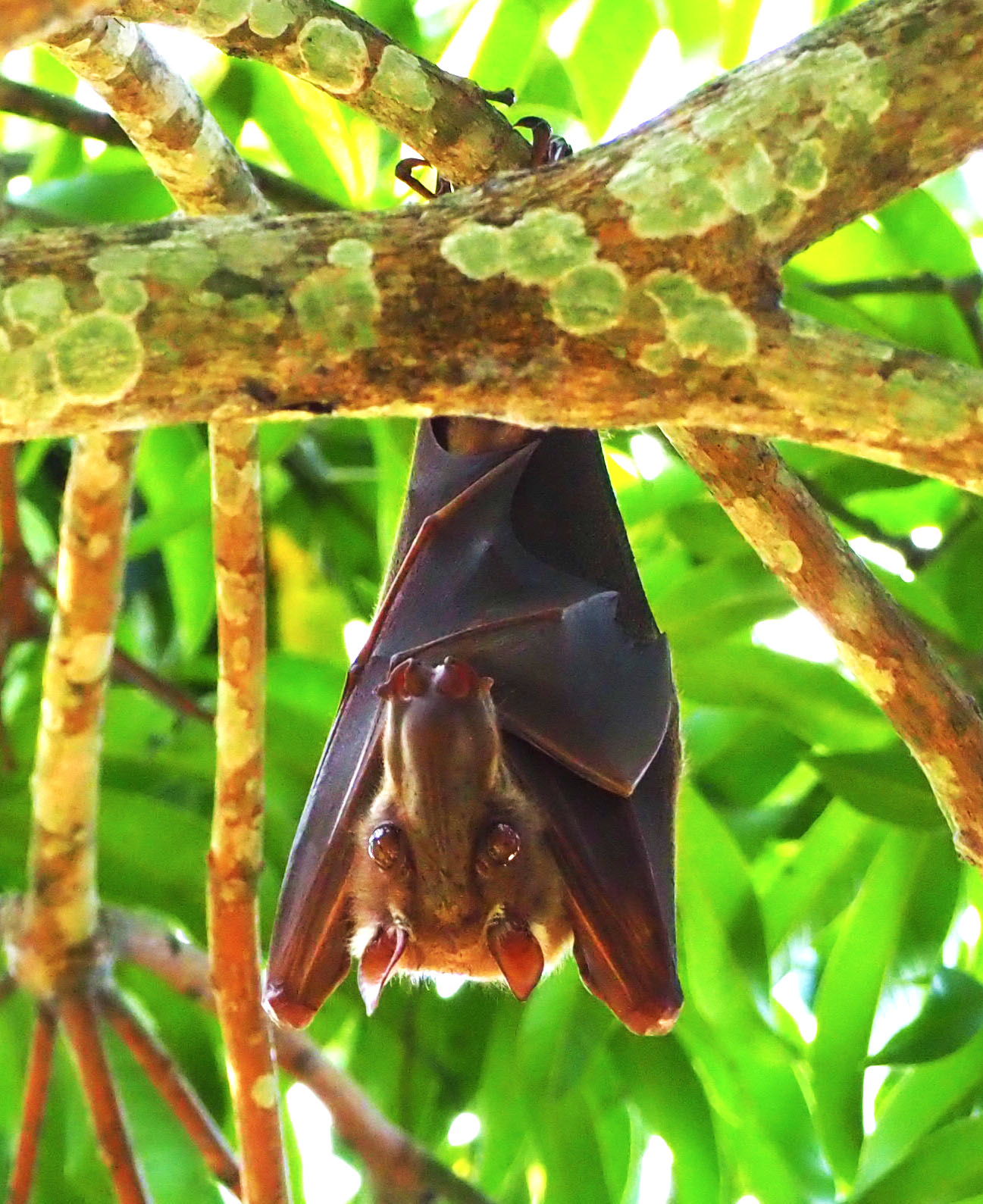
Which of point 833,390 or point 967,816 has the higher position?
point 833,390

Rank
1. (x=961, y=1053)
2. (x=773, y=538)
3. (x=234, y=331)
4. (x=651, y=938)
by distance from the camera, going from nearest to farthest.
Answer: (x=234, y=331), (x=773, y=538), (x=651, y=938), (x=961, y=1053)

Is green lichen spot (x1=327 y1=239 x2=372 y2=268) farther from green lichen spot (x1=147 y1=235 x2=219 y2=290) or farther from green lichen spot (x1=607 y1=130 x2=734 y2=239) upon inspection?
green lichen spot (x1=607 y1=130 x2=734 y2=239)

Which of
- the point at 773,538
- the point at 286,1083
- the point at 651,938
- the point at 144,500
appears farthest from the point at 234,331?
the point at 144,500

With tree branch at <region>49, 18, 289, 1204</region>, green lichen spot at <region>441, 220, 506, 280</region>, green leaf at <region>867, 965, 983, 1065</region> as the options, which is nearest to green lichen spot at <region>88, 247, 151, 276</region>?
green lichen spot at <region>441, 220, 506, 280</region>

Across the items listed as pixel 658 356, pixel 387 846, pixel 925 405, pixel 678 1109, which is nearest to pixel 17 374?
pixel 658 356

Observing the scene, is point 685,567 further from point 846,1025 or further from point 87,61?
point 87,61

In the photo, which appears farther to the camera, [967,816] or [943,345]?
[943,345]

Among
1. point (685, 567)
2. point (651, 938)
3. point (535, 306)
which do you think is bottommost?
point (651, 938)

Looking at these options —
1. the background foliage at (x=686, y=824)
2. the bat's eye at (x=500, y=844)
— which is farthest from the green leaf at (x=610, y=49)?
the bat's eye at (x=500, y=844)
